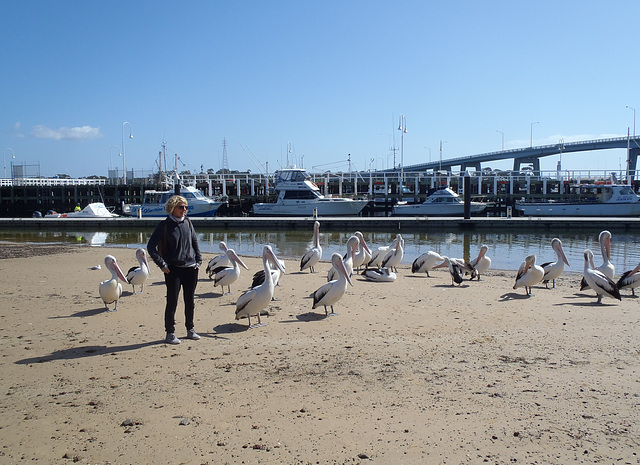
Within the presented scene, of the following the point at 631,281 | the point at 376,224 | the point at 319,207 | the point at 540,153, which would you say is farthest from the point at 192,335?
the point at 540,153

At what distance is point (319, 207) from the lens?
131 feet

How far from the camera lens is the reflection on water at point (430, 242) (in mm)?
17859

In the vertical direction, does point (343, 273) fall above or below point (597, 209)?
below

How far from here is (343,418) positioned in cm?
379

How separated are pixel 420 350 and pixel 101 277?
8.13 m

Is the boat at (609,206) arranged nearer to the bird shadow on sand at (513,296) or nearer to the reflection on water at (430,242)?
the reflection on water at (430,242)

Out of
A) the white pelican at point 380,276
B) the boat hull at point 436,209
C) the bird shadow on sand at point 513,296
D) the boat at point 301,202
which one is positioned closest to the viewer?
the bird shadow on sand at point 513,296

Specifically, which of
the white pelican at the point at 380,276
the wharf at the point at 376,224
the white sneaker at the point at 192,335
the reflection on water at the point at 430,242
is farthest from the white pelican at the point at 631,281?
the wharf at the point at 376,224

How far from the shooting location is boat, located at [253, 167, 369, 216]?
40031 millimetres

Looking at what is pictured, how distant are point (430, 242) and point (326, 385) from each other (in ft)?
64.7

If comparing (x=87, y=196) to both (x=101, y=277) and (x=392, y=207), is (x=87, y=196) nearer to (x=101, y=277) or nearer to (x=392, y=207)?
(x=392, y=207)

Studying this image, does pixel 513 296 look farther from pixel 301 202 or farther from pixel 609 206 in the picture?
A: pixel 609 206

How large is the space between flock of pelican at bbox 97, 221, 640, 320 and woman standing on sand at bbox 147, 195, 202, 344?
39.8 inches

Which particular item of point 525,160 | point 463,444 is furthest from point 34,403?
point 525,160
